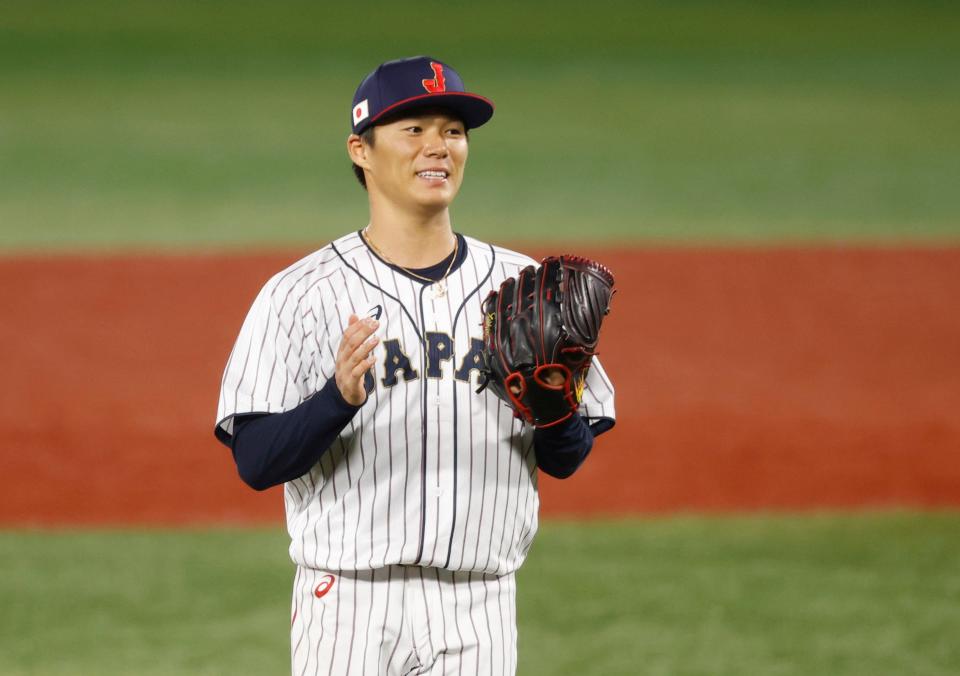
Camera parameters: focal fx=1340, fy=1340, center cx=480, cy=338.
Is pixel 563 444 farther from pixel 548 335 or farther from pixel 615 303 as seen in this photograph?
pixel 615 303

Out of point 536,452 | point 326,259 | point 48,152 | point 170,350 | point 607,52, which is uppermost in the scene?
point 607,52

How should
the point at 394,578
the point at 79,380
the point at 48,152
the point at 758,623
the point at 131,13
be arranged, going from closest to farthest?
the point at 394,578 → the point at 758,623 → the point at 79,380 → the point at 48,152 → the point at 131,13

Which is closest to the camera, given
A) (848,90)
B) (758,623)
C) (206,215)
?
(758,623)

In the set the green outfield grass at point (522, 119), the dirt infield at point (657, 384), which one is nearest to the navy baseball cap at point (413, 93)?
the dirt infield at point (657, 384)

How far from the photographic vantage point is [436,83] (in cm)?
295

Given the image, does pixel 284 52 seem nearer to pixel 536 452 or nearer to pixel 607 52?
pixel 607 52

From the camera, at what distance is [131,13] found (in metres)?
18.9

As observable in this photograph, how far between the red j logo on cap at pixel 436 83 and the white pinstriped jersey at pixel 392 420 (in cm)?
41

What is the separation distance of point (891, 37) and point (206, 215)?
1029cm

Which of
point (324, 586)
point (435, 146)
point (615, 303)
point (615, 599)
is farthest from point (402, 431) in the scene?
point (615, 303)

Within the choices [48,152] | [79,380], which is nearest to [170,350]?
[79,380]

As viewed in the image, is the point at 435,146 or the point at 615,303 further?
the point at 615,303

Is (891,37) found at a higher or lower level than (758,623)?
higher

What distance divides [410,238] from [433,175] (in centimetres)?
17
